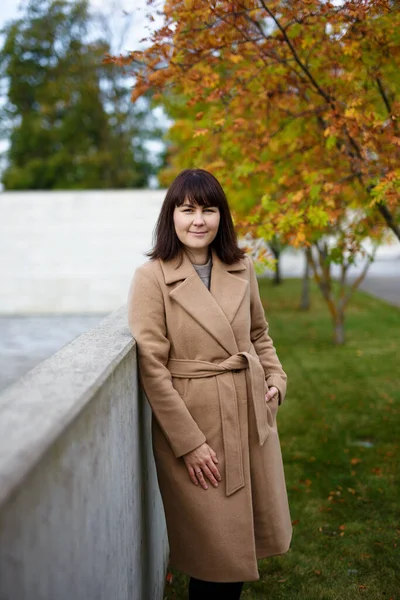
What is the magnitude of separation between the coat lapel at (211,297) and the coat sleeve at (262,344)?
6.9 inches

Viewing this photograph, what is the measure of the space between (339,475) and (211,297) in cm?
300

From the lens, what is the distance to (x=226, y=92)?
4.67 metres

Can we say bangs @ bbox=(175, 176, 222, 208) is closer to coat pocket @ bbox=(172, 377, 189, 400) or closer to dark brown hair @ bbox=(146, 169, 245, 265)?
dark brown hair @ bbox=(146, 169, 245, 265)

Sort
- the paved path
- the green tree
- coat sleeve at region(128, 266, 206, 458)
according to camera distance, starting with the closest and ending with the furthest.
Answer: coat sleeve at region(128, 266, 206, 458)
the paved path
the green tree

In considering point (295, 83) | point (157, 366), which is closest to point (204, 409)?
point (157, 366)

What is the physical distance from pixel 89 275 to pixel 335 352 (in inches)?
322

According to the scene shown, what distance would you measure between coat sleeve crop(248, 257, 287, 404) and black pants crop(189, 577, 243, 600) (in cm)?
78

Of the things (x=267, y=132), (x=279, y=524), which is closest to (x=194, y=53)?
(x=267, y=132)

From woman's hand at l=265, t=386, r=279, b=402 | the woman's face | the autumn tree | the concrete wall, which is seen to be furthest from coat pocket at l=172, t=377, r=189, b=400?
the autumn tree

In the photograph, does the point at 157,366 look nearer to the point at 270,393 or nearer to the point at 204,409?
the point at 204,409

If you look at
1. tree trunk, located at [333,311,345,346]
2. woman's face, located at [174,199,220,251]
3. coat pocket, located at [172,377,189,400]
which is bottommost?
tree trunk, located at [333,311,345,346]

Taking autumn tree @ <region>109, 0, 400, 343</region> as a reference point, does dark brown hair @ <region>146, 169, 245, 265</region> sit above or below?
below

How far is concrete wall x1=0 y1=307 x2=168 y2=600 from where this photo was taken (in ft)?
3.79

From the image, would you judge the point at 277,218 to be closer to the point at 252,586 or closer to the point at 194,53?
the point at 194,53
